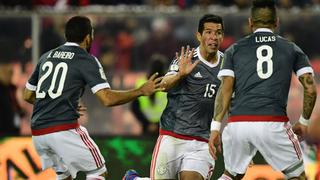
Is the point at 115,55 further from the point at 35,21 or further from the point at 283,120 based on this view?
the point at 283,120

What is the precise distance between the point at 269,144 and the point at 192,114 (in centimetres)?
115

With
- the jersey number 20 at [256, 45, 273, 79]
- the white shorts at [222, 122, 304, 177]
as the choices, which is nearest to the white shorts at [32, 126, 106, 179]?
the white shorts at [222, 122, 304, 177]

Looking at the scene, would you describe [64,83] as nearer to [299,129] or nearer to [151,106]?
[299,129]

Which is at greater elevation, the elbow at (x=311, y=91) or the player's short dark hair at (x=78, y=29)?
the player's short dark hair at (x=78, y=29)

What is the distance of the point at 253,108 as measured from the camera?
995 centimetres

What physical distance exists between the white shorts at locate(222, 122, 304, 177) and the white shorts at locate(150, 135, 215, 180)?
72 cm

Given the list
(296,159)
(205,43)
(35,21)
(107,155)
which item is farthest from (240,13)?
(296,159)

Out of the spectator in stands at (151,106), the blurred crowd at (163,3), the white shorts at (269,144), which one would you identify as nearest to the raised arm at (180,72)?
the white shorts at (269,144)

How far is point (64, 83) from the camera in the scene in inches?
405

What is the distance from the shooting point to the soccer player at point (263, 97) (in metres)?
9.88

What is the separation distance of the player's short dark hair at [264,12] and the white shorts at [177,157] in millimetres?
1490

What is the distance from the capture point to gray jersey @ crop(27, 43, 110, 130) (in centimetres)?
1029

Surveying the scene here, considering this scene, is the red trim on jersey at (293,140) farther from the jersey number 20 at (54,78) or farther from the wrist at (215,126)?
the jersey number 20 at (54,78)

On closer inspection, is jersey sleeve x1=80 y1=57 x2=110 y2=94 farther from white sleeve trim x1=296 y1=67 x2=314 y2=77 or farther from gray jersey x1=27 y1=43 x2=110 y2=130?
white sleeve trim x1=296 y1=67 x2=314 y2=77
